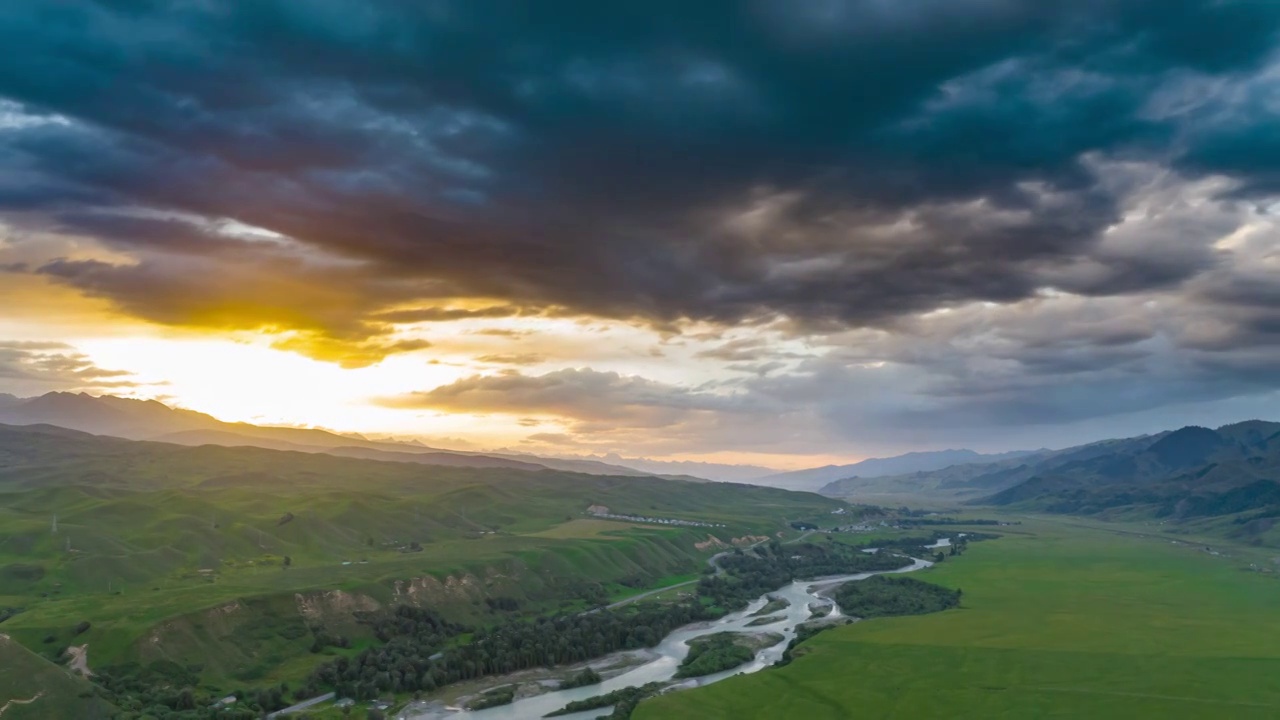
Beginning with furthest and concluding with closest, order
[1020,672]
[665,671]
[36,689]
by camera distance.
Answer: [665,671] < [1020,672] < [36,689]

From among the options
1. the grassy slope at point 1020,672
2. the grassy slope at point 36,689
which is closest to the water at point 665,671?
the grassy slope at point 1020,672

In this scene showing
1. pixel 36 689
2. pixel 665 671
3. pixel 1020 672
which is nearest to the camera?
pixel 36 689

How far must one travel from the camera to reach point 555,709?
11819cm

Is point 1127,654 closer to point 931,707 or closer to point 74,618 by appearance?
point 931,707

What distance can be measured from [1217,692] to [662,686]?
76913 millimetres

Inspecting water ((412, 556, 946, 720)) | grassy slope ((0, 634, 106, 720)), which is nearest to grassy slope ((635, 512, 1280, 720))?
water ((412, 556, 946, 720))

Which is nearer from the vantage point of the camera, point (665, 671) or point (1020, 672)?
point (1020, 672)

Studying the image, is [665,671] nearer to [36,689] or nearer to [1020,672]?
[1020,672]

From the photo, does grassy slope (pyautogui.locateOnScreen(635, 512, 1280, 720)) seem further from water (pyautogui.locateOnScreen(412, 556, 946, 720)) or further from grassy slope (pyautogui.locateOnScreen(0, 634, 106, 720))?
grassy slope (pyautogui.locateOnScreen(0, 634, 106, 720))

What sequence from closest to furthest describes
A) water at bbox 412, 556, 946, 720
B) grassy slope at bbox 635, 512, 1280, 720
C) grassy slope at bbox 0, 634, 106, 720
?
grassy slope at bbox 0, 634, 106, 720 → grassy slope at bbox 635, 512, 1280, 720 → water at bbox 412, 556, 946, 720

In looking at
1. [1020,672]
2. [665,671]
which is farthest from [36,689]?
[1020,672]

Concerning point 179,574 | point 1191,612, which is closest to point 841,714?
point 1191,612

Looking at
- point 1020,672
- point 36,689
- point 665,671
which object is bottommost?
point 665,671

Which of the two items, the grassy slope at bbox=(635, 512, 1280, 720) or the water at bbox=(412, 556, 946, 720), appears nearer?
the grassy slope at bbox=(635, 512, 1280, 720)
